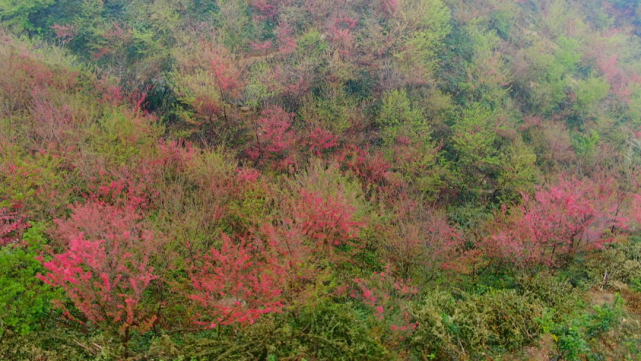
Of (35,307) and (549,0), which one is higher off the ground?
(549,0)

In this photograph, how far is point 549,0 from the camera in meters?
42.5

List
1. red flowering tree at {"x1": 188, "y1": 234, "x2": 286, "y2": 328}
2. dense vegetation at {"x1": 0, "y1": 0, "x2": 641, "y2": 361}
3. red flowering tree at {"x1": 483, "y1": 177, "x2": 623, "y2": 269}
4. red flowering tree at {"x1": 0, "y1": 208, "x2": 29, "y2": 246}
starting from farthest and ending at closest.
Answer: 1. red flowering tree at {"x1": 483, "y1": 177, "x2": 623, "y2": 269}
2. red flowering tree at {"x1": 0, "y1": 208, "x2": 29, "y2": 246}
3. dense vegetation at {"x1": 0, "y1": 0, "x2": 641, "y2": 361}
4. red flowering tree at {"x1": 188, "y1": 234, "x2": 286, "y2": 328}

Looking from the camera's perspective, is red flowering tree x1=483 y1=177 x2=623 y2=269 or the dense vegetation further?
red flowering tree x1=483 y1=177 x2=623 y2=269

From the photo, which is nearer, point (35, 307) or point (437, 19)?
point (35, 307)

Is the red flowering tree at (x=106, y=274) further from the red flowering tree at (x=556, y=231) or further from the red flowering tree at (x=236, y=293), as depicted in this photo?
the red flowering tree at (x=556, y=231)

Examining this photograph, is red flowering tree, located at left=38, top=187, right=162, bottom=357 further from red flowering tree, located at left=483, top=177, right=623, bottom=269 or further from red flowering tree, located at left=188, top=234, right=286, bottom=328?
red flowering tree, located at left=483, top=177, right=623, bottom=269

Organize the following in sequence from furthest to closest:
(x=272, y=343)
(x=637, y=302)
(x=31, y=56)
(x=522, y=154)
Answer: (x=522, y=154) → (x=31, y=56) → (x=637, y=302) → (x=272, y=343)

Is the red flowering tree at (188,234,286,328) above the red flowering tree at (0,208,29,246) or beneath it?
beneath

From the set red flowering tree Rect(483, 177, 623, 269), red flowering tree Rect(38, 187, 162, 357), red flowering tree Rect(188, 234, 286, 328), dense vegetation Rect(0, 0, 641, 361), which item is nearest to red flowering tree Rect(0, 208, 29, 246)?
dense vegetation Rect(0, 0, 641, 361)

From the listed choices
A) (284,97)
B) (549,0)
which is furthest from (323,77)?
(549,0)

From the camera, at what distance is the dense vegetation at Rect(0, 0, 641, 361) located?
10.5 meters

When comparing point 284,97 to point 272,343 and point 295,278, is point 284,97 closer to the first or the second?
point 295,278

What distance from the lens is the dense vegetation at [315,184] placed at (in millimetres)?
10453

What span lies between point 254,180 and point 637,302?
648 inches
